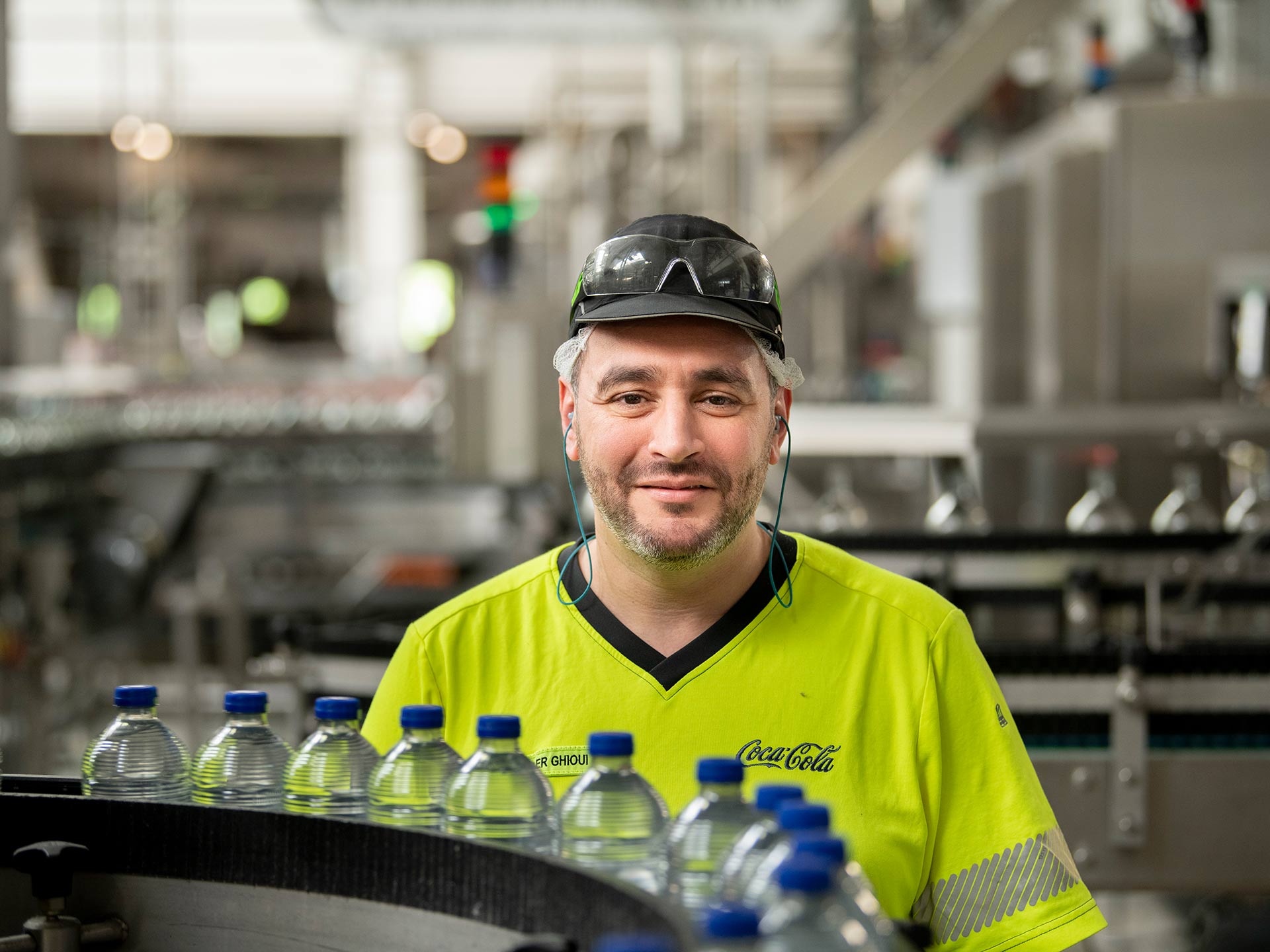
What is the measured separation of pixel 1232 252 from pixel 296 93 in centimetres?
1571

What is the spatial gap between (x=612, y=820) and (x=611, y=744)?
0.20 feet

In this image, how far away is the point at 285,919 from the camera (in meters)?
1.32

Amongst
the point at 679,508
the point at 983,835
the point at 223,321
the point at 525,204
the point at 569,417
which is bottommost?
the point at 983,835

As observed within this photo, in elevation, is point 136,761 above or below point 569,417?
below

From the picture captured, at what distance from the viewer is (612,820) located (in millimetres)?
1205

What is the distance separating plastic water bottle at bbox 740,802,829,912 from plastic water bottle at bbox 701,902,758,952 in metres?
0.04

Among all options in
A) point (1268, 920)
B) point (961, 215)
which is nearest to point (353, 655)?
point (1268, 920)

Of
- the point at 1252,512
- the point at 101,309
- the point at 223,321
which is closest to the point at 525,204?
the point at 101,309

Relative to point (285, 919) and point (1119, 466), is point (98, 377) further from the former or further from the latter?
point (285, 919)

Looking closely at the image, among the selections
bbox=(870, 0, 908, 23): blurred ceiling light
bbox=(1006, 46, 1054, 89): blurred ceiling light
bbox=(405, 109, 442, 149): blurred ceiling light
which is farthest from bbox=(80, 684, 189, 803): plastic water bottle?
bbox=(405, 109, 442, 149): blurred ceiling light

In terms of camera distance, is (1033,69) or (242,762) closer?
(242,762)

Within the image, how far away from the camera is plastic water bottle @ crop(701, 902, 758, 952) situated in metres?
0.94

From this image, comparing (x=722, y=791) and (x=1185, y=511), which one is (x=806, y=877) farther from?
(x=1185, y=511)

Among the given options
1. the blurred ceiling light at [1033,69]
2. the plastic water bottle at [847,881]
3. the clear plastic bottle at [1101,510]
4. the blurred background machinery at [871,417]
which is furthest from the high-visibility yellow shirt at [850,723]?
the blurred ceiling light at [1033,69]
